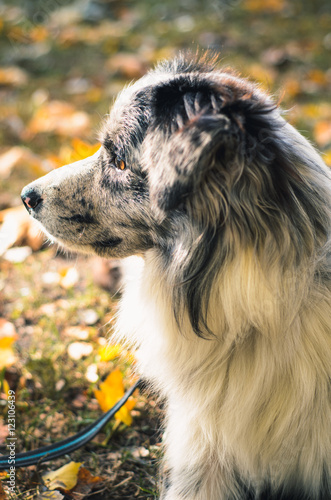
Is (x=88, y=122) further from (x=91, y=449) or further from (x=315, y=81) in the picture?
(x=91, y=449)

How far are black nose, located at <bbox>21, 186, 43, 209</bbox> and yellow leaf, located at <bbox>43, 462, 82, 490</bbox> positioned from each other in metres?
1.02

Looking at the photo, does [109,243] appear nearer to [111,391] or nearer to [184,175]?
[184,175]

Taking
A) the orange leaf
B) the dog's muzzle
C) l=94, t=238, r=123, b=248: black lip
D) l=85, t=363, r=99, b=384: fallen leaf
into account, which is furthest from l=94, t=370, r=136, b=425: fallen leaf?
the orange leaf

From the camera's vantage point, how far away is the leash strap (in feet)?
5.96

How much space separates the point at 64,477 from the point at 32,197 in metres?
1.08

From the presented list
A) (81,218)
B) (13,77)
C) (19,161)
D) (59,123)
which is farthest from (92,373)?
(13,77)

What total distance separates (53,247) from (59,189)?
1431 millimetres

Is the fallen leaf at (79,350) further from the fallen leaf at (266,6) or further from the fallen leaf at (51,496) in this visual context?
the fallen leaf at (266,6)

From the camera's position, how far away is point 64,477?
1849mm

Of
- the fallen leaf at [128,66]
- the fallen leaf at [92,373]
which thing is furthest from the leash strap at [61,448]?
the fallen leaf at [128,66]

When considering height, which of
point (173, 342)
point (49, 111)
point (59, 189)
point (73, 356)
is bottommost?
point (73, 356)

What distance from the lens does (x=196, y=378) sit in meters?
1.63

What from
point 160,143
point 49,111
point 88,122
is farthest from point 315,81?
point 160,143

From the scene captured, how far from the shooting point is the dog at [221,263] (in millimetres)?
1336
